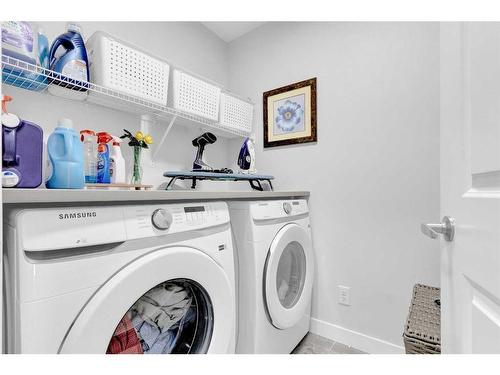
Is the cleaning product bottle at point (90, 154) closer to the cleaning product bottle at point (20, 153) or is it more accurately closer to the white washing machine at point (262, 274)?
the cleaning product bottle at point (20, 153)

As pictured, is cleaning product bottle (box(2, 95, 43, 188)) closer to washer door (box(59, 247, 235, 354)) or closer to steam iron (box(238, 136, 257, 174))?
washer door (box(59, 247, 235, 354))

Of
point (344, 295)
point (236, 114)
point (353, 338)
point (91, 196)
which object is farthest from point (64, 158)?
point (353, 338)

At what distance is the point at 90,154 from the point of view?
1312 millimetres

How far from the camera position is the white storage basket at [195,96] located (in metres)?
1.50

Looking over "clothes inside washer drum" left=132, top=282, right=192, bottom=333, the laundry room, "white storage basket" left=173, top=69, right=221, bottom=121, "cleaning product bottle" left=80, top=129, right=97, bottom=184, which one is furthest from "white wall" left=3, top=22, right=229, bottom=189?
"clothes inside washer drum" left=132, top=282, right=192, bottom=333

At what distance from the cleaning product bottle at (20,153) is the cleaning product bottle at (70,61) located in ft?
1.06

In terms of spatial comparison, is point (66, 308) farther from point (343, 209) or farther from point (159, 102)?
point (343, 209)

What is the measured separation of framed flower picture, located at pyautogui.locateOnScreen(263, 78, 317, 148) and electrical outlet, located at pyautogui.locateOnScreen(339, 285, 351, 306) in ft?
3.55

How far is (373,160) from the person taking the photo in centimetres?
155

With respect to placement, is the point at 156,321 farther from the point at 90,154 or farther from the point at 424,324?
the point at 424,324
